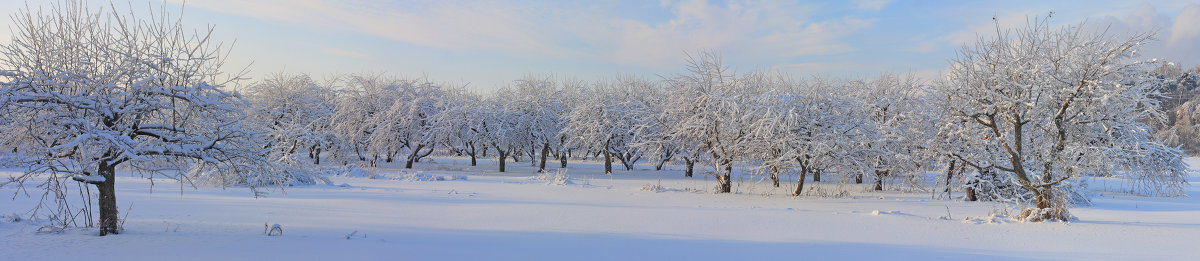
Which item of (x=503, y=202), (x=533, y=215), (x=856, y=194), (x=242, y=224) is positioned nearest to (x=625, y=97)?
(x=856, y=194)

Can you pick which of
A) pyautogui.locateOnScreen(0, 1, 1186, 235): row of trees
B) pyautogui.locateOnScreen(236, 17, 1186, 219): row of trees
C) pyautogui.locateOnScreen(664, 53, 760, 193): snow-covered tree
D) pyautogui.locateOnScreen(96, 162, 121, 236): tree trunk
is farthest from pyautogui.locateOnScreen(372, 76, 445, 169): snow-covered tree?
pyautogui.locateOnScreen(96, 162, 121, 236): tree trunk

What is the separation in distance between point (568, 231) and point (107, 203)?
6.66 metres

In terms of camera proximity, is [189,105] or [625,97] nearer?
[189,105]

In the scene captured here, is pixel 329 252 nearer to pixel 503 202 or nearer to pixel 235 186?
pixel 503 202

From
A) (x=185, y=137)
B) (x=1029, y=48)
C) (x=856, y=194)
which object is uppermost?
(x=1029, y=48)

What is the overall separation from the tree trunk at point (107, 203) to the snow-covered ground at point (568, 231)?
227 mm

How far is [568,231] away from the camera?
10383 millimetres

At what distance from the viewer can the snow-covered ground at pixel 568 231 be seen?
27.2 ft

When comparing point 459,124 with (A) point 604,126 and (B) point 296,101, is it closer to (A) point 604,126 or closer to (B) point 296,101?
(A) point 604,126

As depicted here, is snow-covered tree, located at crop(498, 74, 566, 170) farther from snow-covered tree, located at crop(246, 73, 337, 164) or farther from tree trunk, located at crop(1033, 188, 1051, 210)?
tree trunk, located at crop(1033, 188, 1051, 210)

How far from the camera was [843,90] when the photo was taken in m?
26.9

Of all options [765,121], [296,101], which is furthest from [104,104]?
[296,101]

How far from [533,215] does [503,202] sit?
2.98 meters

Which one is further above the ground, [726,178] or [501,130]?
[501,130]
